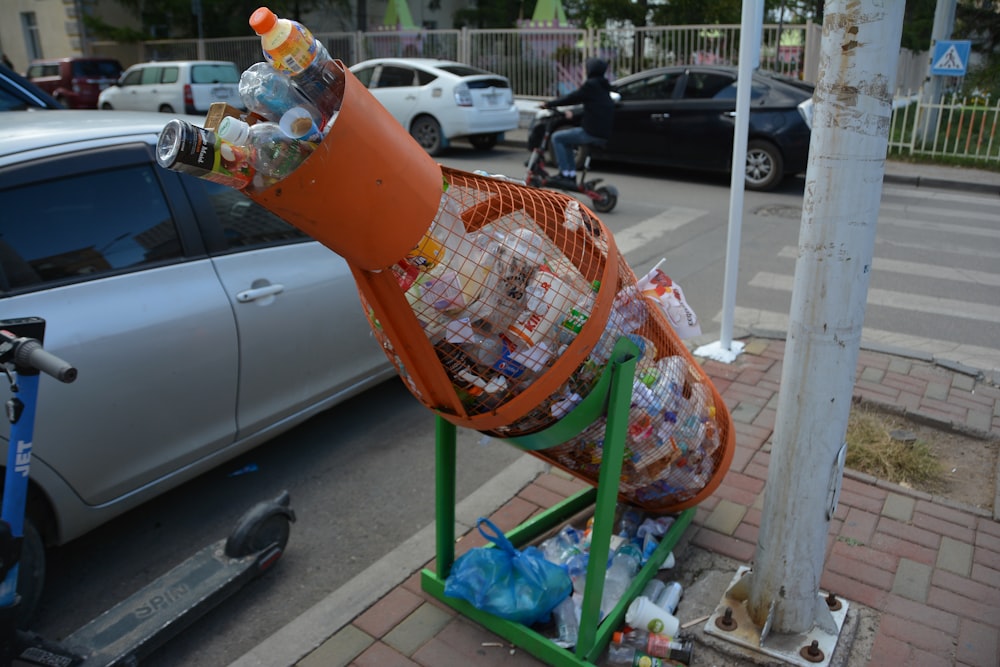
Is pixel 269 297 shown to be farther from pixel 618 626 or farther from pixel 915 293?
pixel 915 293

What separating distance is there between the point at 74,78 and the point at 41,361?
23.1 meters

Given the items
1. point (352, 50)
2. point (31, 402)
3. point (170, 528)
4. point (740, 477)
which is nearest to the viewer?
point (31, 402)

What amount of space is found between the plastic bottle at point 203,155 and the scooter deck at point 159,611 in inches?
67.2

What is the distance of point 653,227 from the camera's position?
907cm

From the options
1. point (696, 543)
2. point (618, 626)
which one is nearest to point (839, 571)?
point (696, 543)

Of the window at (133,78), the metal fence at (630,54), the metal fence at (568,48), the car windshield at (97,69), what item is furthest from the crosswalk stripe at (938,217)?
the car windshield at (97,69)

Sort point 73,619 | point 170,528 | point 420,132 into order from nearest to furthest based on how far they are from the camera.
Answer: point 73,619 < point 170,528 < point 420,132

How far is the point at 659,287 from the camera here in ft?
Answer: 9.12

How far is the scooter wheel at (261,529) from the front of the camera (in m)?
2.99

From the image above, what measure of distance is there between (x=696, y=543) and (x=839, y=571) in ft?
1.81

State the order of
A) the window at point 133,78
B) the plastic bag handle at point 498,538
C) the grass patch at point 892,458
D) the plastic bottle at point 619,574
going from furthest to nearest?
the window at point 133,78, the grass patch at point 892,458, the plastic bottle at point 619,574, the plastic bag handle at point 498,538

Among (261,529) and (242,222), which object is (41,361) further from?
(242,222)

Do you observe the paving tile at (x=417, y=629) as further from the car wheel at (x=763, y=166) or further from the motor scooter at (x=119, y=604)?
the car wheel at (x=763, y=166)

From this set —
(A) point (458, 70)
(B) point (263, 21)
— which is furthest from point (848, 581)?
(A) point (458, 70)
